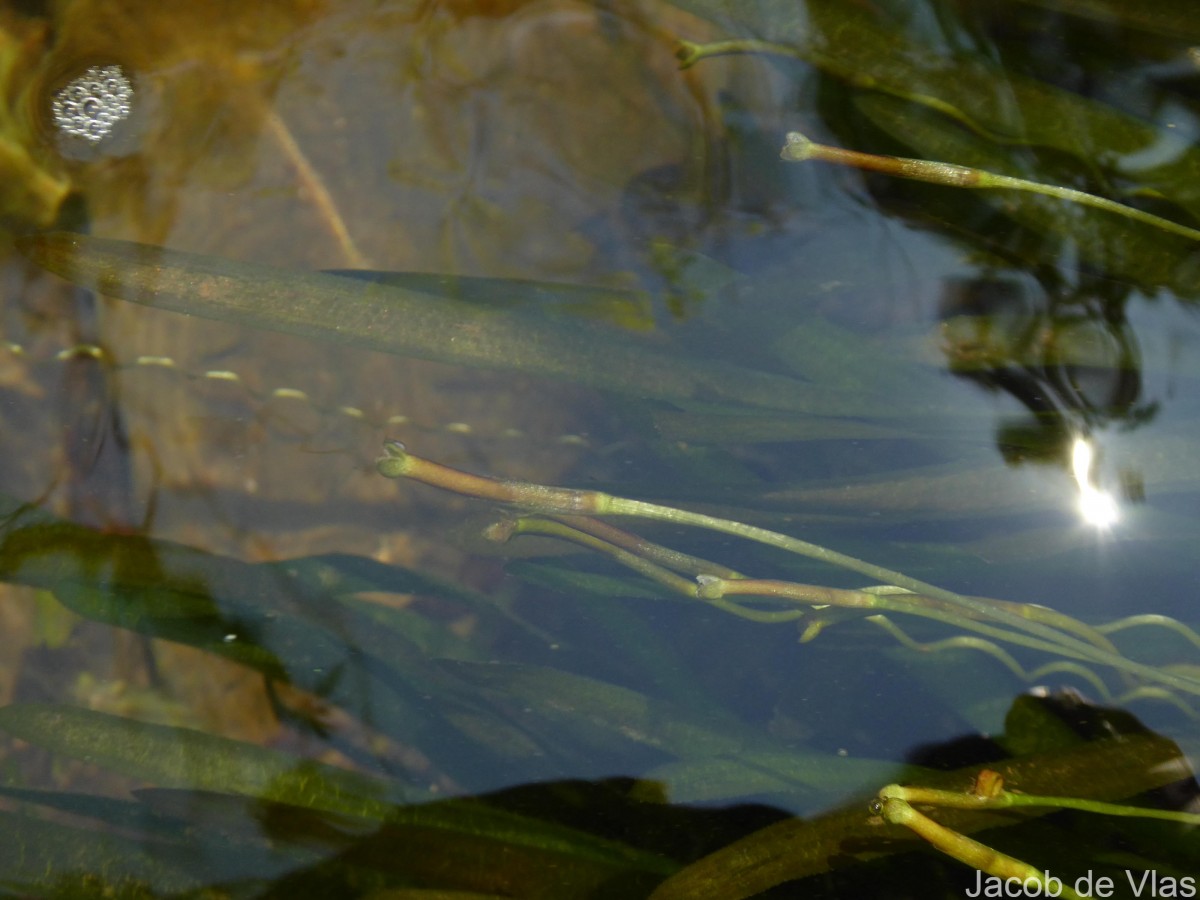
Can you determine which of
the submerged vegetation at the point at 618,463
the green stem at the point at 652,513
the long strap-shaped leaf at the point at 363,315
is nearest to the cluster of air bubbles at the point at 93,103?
the submerged vegetation at the point at 618,463

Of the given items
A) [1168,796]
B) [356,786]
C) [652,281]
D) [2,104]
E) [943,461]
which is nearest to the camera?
[1168,796]

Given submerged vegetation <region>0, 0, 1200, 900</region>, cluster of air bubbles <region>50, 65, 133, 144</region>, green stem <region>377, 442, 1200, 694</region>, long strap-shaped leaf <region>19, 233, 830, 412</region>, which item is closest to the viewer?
green stem <region>377, 442, 1200, 694</region>

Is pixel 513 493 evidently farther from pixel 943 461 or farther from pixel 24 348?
pixel 24 348

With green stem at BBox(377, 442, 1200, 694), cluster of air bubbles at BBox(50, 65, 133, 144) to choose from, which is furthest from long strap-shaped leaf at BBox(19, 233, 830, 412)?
cluster of air bubbles at BBox(50, 65, 133, 144)

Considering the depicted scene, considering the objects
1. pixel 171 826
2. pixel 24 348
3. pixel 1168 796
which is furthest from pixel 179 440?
pixel 1168 796

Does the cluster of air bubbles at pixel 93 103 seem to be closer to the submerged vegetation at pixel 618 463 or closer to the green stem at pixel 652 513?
the submerged vegetation at pixel 618 463

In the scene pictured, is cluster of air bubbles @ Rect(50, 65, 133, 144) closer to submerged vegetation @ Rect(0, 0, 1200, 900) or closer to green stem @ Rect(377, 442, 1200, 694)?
submerged vegetation @ Rect(0, 0, 1200, 900)
